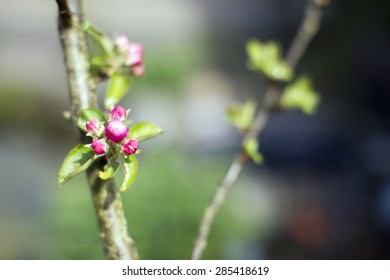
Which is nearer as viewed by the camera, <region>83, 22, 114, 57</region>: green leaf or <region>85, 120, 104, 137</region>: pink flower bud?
<region>85, 120, 104, 137</region>: pink flower bud

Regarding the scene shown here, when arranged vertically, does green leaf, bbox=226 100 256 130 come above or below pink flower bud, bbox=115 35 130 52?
below

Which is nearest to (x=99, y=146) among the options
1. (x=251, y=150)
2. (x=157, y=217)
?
(x=251, y=150)

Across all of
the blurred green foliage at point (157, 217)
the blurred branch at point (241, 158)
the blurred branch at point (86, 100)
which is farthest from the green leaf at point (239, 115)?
the blurred green foliage at point (157, 217)

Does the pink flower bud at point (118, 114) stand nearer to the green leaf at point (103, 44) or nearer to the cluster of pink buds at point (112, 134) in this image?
the cluster of pink buds at point (112, 134)

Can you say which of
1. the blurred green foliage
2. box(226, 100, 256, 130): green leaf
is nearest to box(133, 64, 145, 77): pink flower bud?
box(226, 100, 256, 130): green leaf

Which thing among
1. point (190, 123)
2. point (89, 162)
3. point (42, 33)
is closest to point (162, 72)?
point (190, 123)

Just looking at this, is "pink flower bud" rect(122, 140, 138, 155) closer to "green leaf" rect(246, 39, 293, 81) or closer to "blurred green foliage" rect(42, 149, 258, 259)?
"green leaf" rect(246, 39, 293, 81)

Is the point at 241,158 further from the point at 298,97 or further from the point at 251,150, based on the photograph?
the point at 298,97
